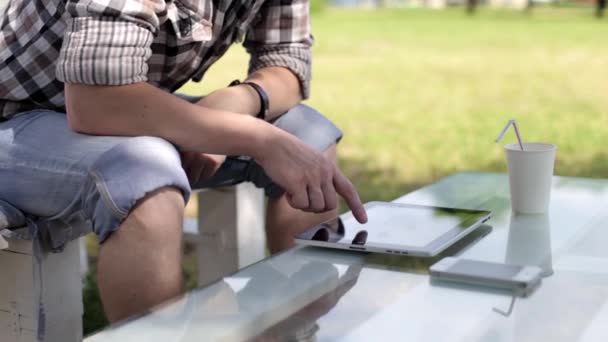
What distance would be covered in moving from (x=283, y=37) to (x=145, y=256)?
0.76m

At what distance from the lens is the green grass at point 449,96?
4453mm

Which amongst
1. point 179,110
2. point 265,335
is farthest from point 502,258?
point 179,110

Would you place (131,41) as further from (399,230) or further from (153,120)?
(399,230)

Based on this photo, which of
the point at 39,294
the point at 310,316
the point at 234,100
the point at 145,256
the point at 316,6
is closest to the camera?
the point at 310,316

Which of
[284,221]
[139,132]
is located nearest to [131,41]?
[139,132]

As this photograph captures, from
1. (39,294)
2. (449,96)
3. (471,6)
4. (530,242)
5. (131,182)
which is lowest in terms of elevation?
(471,6)

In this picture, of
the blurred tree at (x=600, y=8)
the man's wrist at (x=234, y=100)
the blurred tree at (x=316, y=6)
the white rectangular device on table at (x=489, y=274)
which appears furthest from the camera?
the blurred tree at (x=316, y=6)

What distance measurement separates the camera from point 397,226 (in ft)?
4.98

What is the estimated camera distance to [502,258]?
4.52 feet

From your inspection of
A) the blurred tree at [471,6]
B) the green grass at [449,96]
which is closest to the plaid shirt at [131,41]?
the green grass at [449,96]

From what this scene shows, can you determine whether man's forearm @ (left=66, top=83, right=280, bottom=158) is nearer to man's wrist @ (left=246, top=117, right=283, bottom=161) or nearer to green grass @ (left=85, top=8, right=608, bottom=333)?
man's wrist @ (left=246, top=117, right=283, bottom=161)

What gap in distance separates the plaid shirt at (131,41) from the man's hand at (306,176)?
256 millimetres

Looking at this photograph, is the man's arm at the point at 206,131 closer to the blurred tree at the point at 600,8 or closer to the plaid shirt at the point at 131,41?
the plaid shirt at the point at 131,41

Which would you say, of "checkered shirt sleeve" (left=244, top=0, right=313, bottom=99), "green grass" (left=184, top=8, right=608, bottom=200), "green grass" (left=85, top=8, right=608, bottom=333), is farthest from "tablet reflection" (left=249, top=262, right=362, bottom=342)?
"green grass" (left=184, top=8, right=608, bottom=200)
